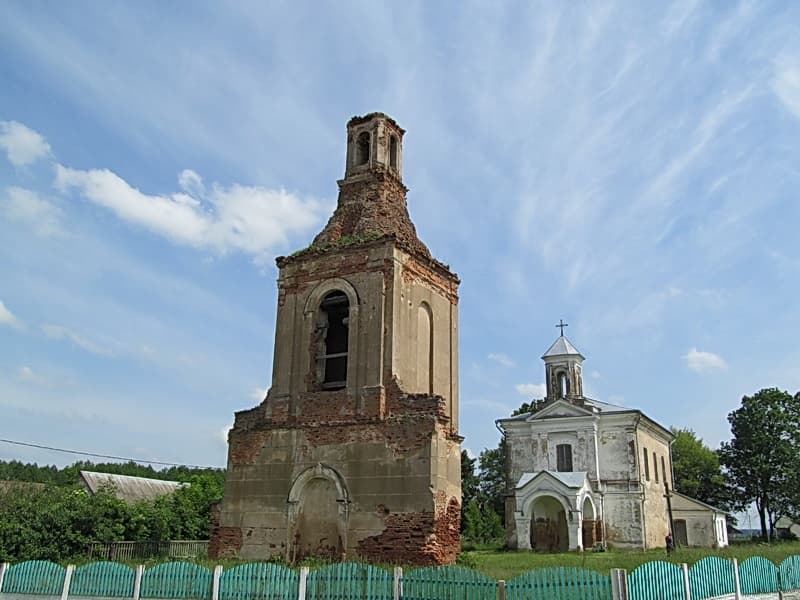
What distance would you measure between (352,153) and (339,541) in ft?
33.5

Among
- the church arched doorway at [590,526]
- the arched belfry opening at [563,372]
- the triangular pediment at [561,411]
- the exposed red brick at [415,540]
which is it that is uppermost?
the arched belfry opening at [563,372]

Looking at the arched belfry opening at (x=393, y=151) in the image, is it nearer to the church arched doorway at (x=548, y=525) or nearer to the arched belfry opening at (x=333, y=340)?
the arched belfry opening at (x=333, y=340)

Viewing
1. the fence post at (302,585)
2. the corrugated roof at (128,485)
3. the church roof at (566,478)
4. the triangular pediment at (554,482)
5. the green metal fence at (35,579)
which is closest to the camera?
the fence post at (302,585)

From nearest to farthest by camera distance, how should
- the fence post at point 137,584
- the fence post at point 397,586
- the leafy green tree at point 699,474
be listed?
1. the fence post at point 397,586
2. the fence post at point 137,584
3. the leafy green tree at point 699,474

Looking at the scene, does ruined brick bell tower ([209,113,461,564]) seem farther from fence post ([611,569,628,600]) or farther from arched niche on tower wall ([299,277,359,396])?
fence post ([611,569,628,600])

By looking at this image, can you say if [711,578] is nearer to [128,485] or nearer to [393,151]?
[393,151]

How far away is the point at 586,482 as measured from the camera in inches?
1348

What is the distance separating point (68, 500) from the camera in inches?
893

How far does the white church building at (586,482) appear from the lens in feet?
108

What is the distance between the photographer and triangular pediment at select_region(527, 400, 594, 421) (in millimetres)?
35688

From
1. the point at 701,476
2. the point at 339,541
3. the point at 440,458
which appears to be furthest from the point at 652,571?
the point at 701,476

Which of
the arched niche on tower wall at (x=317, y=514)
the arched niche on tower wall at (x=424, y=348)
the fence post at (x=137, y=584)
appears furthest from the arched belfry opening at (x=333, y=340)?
the fence post at (x=137, y=584)

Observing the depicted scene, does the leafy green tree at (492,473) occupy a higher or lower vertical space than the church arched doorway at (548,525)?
higher

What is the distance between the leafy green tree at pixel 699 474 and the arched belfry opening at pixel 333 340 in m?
39.8
